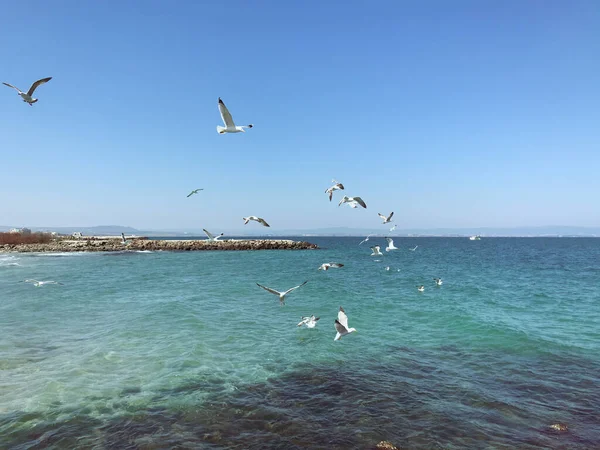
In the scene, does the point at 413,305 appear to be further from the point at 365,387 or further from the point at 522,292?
the point at 365,387

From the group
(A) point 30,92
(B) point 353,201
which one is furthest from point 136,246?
(B) point 353,201

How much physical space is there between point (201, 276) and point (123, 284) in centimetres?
715

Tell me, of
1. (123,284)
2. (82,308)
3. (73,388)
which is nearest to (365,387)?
(73,388)

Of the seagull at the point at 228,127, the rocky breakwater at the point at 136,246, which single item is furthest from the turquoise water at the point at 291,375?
the rocky breakwater at the point at 136,246

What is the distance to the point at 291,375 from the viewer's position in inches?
416

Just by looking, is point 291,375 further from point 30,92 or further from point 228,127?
point 30,92

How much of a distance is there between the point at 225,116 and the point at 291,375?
7081 millimetres

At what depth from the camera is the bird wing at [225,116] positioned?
974cm

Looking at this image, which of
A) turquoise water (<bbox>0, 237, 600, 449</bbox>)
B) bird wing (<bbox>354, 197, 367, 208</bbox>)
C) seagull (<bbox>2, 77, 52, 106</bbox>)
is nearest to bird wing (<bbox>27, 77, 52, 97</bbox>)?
seagull (<bbox>2, 77, 52, 106</bbox>)

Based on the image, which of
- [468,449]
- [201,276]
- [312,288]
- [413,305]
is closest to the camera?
[468,449]

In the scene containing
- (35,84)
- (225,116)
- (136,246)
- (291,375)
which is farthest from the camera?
(136,246)

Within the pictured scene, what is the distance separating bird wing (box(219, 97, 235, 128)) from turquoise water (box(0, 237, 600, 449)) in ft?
22.2

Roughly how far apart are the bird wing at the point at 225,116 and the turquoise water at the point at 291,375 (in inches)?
266

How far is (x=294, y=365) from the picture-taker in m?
11.4
